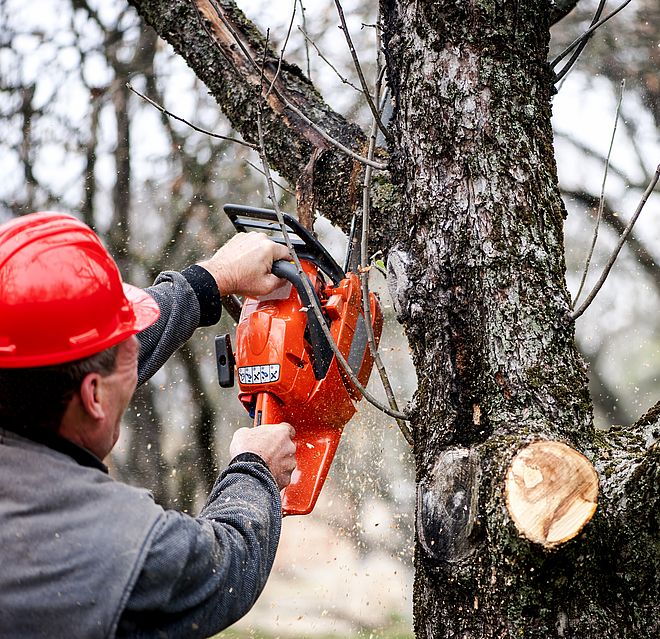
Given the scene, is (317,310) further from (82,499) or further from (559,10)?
(559,10)

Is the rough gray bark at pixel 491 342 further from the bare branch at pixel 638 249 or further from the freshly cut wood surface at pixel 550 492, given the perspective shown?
the bare branch at pixel 638 249

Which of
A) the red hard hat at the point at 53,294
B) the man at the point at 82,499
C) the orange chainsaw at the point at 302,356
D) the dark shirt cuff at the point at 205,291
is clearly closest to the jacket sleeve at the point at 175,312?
the dark shirt cuff at the point at 205,291

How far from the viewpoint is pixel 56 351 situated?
1.21 meters

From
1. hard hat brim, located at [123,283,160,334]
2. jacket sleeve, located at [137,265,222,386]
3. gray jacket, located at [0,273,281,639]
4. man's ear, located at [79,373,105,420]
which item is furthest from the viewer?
jacket sleeve, located at [137,265,222,386]

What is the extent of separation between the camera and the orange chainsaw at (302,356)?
199 centimetres

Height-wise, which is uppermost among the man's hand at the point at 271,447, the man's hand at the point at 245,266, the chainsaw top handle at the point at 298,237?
the chainsaw top handle at the point at 298,237

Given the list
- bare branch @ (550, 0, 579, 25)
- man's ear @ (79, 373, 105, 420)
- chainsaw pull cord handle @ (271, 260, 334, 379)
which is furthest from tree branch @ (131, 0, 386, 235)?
man's ear @ (79, 373, 105, 420)

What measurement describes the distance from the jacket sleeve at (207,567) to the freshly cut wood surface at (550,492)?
1.54 ft

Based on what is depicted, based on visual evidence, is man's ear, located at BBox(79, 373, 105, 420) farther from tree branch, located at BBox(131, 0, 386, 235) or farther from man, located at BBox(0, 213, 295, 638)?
tree branch, located at BBox(131, 0, 386, 235)

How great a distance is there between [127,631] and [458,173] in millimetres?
1156

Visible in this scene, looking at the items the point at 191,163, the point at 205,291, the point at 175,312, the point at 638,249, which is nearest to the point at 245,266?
the point at 205,291

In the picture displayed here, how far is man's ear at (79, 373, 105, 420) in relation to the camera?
123cm

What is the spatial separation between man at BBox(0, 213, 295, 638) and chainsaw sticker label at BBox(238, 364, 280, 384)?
1.92 feet

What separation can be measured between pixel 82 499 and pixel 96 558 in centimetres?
9
